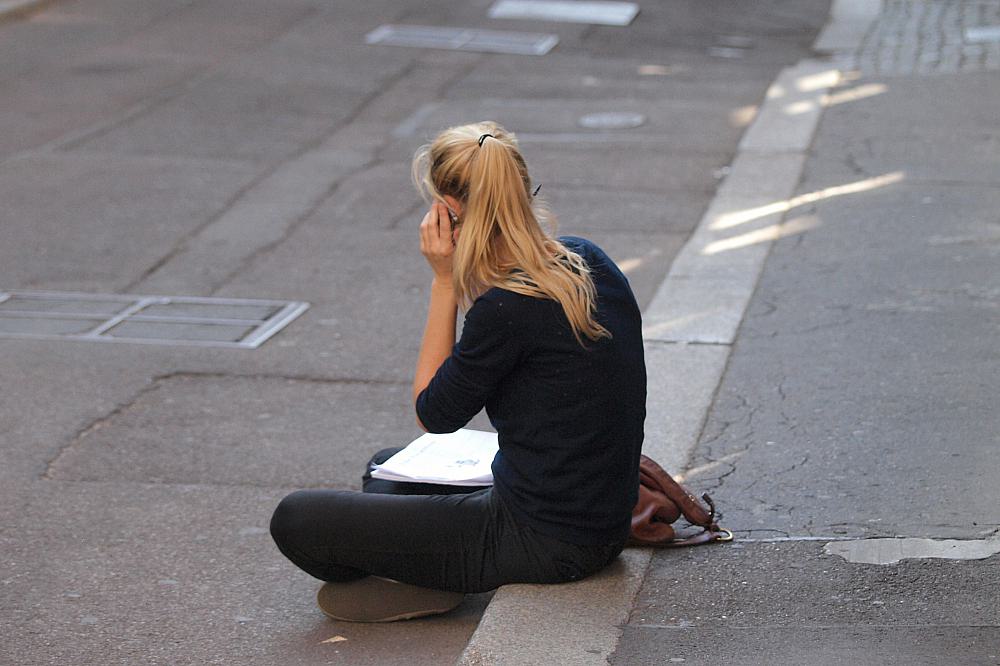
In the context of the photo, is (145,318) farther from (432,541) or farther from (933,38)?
(933,38)

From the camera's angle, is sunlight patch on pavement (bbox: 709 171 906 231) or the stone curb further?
sunlight patch on pavement (bbox: 709 171 906 231)

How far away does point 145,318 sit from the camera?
7.34 meters

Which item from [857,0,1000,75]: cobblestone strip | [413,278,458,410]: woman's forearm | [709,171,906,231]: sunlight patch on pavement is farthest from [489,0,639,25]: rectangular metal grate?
[413,278,458,410]: woman's forearm

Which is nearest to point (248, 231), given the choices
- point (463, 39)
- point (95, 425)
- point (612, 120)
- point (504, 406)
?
point (95, 425)

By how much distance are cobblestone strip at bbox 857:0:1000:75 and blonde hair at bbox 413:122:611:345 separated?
1045 centimetres

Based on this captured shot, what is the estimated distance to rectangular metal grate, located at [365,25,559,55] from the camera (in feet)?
51.0

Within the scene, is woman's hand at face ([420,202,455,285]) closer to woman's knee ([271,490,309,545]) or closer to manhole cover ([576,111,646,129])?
woman's knee ([271,490,309,545])

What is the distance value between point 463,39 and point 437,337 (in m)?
12.6

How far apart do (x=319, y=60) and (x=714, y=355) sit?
9.45 meters

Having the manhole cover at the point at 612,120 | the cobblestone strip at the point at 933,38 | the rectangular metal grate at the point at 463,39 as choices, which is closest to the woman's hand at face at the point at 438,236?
the manhole cover at the point at 612,120

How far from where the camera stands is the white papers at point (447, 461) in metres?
4.09

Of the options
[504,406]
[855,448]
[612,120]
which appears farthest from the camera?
[612,120]

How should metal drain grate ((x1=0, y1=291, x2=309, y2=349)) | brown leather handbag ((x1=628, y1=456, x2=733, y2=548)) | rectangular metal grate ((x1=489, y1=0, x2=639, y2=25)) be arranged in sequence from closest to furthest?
brown leather handbag ((x1=628, y1=456, x2=733, y2=548)), metal drain grate ((x1=0, y1=291, x2=309, y2=349)), rectangular metal grate ((x1=489, y1=0, x2=639, y2=25))

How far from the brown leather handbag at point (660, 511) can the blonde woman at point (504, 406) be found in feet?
0.65
